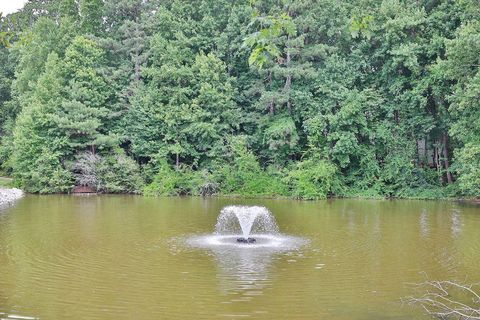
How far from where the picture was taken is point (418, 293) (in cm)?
991

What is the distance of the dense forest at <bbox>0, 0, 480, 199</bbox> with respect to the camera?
29.5m

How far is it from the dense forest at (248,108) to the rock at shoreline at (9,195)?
1.28 metres

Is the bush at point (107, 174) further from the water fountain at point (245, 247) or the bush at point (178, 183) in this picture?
the water fountain at point (245, 247)

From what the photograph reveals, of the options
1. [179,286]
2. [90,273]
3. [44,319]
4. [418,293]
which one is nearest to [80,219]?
[90,273]

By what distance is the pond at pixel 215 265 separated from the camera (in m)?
8.95

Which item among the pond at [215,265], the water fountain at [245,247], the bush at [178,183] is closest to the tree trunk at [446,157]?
→ the pond at [215,265]

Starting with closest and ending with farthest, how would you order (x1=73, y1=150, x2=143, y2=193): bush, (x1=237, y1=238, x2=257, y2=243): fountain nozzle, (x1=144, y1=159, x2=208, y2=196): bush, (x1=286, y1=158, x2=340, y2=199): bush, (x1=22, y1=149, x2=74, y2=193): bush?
(x1=237, y1=238, x2=257, y2=243): fountain nozzle → (x1=286, y1=158, x2=340, y2=199): bush → (x1=144, y1=159, x2=208, y2=196): bush → (x1=22, y1=149, x2=74, y2=193): bush → (x1=73, y1=150, x2=143, y2=193): bush

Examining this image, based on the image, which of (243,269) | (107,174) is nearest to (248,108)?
(107,174)

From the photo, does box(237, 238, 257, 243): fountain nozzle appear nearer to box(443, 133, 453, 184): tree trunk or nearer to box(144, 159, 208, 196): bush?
box(144, 159, 208, 196): bush

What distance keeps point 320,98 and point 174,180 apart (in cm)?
1004

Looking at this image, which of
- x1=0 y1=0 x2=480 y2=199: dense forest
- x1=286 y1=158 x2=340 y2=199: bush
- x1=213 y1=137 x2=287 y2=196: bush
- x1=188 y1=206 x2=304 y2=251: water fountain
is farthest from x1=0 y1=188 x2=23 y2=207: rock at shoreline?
x1=286 y1=158 x2=340 y2=199: bush

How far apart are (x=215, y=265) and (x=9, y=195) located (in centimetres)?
1985

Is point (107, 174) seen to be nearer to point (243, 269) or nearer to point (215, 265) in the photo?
point (215, 265)

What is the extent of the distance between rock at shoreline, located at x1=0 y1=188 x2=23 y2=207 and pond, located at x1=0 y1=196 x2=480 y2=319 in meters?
4.39
